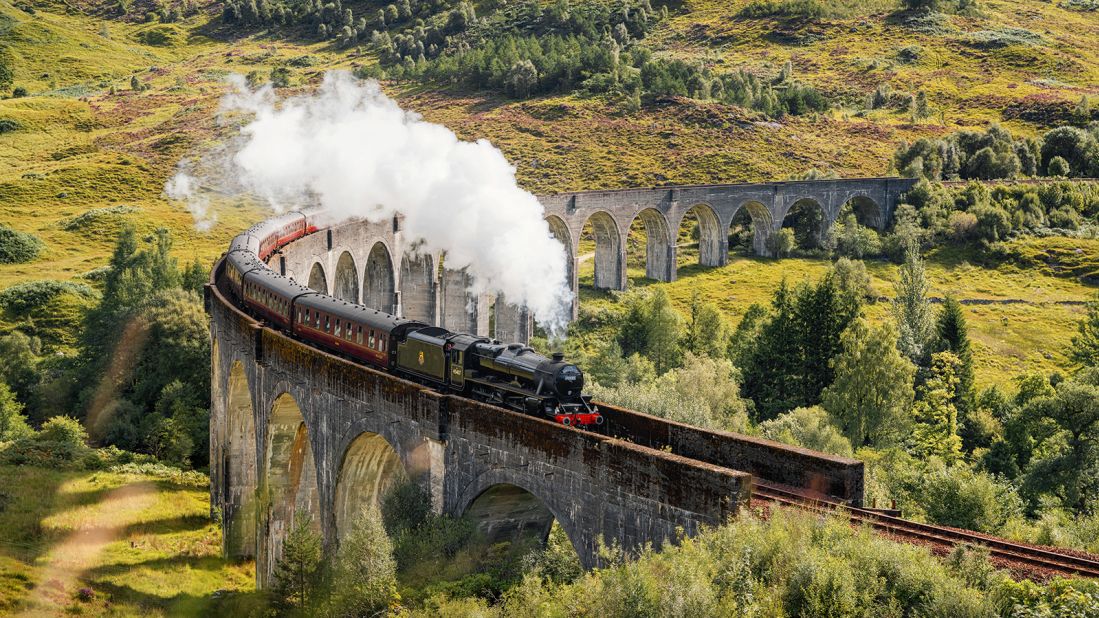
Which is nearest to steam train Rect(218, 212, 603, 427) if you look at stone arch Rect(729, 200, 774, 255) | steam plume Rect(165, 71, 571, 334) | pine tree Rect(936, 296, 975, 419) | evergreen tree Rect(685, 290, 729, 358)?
steam plume Rect(165, 71, 571, 334)

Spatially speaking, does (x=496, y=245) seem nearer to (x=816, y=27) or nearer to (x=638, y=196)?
(x=638, y=196)

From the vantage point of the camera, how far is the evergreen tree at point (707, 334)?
65938mm

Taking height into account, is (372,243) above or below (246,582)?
above

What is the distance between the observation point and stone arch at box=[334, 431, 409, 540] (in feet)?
93.8

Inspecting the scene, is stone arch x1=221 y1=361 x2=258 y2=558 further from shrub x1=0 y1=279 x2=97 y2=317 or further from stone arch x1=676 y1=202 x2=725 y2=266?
stone arch x1=676 y1=202 x2=725 y2=266

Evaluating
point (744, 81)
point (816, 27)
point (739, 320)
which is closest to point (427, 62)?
point (744, 81)

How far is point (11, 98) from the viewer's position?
125812mm

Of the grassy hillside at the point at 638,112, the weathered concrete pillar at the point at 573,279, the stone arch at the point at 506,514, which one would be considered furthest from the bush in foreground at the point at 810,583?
the weathered concrete pillar at the point at 573,279

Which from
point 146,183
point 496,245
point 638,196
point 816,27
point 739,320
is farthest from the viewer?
point 816,27

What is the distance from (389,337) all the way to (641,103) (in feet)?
336

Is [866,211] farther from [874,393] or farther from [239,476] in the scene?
[239,476]

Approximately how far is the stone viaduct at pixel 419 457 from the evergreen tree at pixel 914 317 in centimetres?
3156

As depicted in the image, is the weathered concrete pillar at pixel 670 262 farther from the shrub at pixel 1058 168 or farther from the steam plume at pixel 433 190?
the shrub at pixel 1058 168

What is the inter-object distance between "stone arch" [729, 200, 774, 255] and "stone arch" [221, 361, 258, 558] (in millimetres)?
61713
